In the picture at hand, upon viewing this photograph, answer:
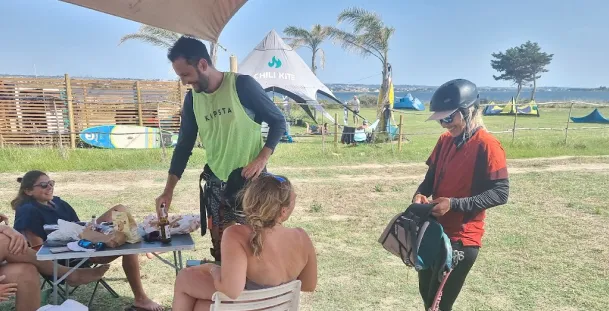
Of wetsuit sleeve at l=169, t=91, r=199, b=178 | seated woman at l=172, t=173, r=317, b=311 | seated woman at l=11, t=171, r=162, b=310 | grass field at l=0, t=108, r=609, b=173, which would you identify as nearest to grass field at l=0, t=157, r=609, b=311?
seated woman at l=11, t=171, r=162, b=310

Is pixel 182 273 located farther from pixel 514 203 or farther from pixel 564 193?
pixel 564 193

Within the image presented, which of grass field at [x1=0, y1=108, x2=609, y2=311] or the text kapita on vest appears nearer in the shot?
the text kapita on vest

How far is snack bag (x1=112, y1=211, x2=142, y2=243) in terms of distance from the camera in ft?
9.23

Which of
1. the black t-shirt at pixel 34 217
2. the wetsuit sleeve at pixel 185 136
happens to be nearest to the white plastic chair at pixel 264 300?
the wetsuit sleeve at pixel 185 136

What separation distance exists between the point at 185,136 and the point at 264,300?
1367 millimetres

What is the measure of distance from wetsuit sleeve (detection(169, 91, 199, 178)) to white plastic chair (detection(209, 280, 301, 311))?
125cm

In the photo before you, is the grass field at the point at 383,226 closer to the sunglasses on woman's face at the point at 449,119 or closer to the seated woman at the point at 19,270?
the seated woman at the point at 19,270

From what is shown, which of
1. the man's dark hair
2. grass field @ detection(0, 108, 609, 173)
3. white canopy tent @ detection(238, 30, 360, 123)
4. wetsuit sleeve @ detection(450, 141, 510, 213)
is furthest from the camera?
white canopy tent @ detection(238, 30, 360, 123)

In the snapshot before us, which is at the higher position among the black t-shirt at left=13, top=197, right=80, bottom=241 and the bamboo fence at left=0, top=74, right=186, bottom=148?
the bamboo fence at left=0, top=74, right=186, bottom=148

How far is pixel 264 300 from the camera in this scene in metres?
2.00

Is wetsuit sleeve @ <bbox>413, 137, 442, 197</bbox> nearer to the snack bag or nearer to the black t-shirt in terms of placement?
the snack bag

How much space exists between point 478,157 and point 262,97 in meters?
1.21

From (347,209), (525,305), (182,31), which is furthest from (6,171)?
(525,305)

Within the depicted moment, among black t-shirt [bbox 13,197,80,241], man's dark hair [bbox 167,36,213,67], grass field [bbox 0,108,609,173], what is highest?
man's dark hair [bbox 167,36,213,67]
